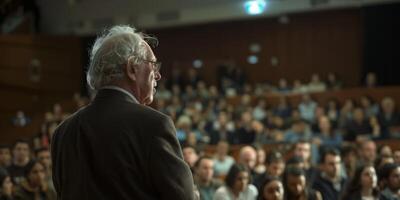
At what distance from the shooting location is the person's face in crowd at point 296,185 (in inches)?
173

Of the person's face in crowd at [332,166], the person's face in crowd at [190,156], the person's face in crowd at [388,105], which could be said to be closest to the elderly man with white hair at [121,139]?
the person's face in crowd at [332,166]

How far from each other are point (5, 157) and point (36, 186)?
1.70m

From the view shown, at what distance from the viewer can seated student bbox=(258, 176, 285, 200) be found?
14.0 feet

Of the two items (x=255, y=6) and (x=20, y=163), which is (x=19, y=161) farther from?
(x=255, y=6)

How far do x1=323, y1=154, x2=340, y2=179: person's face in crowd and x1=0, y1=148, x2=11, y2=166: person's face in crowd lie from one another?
3.28 metres

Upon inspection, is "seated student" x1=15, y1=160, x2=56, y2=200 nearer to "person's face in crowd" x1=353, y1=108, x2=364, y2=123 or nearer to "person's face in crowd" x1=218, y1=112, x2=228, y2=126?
"person's face in crowd" x1=218, y1=112, x2=228, y2=126

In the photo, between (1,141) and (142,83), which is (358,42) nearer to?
(1,141)

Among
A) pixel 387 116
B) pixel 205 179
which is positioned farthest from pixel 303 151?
pixel 387 116

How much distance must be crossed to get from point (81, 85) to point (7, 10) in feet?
8.50

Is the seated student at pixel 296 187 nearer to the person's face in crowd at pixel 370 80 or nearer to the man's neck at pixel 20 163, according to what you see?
the man's neck at pixel 20 163

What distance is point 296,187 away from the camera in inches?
173

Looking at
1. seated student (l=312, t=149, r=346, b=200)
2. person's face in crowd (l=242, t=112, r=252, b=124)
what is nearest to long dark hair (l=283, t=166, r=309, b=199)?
seated student (l=312, t=149, r=346, b=200)

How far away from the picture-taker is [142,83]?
Result: 69.9 inches

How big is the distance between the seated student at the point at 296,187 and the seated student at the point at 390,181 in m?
0.60
